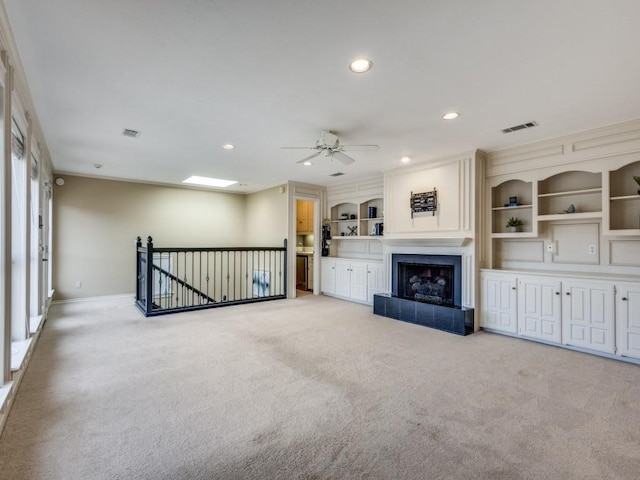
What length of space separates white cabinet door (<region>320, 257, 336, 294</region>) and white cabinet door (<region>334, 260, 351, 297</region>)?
130 mm

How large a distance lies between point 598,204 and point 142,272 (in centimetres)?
720

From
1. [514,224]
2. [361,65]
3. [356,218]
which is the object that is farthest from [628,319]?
[356,218]

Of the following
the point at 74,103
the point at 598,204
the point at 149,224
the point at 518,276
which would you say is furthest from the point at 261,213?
the point at 598,204

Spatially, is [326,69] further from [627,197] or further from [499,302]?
[499,302]

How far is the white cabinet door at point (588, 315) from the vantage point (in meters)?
3.50

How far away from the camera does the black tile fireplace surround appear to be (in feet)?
14.6

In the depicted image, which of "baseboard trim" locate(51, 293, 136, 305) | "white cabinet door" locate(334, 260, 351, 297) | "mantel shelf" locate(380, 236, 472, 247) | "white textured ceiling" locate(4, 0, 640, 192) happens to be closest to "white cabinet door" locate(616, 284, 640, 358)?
"mantel shelf" locate(380, 236, 472, 247)

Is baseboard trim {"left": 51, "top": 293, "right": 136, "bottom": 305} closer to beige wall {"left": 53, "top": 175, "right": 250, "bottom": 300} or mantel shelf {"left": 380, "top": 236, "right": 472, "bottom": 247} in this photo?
beige wall {"left": 53, "top": 175, "right": 250, "bottom": 300}

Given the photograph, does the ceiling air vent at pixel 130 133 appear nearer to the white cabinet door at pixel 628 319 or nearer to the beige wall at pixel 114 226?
the beige wall at pixel 114 226

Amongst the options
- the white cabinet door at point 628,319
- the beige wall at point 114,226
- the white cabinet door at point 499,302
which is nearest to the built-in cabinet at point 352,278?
the beige wall at point 114,226

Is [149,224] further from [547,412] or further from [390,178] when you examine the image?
[547,412]

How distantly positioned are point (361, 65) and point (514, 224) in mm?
3348

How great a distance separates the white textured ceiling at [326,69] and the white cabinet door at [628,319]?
187 centimetres

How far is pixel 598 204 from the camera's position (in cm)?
395
